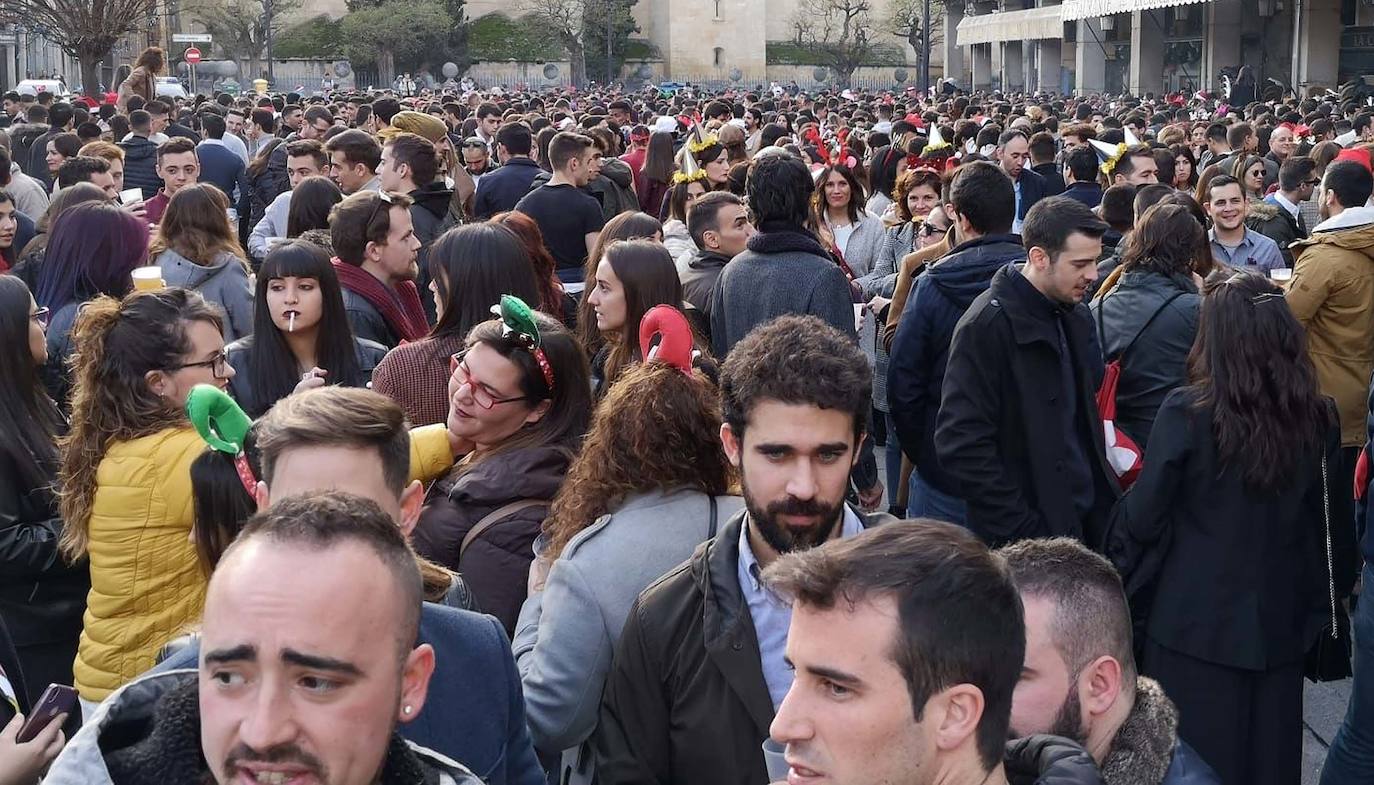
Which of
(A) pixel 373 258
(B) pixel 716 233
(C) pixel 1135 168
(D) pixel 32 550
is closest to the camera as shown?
(D) pixel 32 550

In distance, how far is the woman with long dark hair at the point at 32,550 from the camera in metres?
4.30

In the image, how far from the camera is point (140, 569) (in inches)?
150

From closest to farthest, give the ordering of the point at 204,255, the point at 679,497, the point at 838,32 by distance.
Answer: the point at 679,497 < the point at 204,255 < the point at 838,32

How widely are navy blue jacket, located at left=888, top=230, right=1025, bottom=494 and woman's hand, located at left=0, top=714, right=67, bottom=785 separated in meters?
3.63

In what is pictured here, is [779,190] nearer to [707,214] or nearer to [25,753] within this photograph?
[707,214]

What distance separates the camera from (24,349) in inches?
183

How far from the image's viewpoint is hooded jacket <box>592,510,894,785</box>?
285 centimetres

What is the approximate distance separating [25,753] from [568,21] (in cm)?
7882

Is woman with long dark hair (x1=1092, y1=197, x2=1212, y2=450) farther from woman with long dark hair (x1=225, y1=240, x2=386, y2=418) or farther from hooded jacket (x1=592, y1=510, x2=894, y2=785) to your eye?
hooded jacket (x1=592, y1=510, x2=894, y2=785)

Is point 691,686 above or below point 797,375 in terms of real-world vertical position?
below

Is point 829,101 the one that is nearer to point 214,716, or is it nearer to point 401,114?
point 401,114

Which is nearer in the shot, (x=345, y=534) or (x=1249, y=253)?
(x=345, y=534)

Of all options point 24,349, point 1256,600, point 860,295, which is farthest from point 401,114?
point 1256,600

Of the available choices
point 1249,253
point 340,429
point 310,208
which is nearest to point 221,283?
point 310,208
